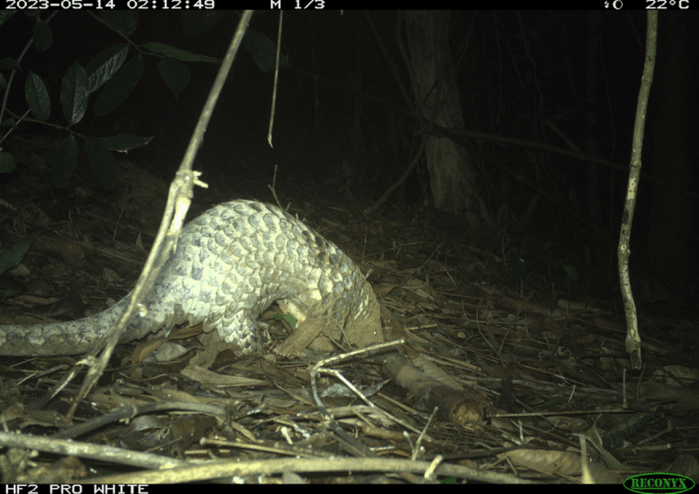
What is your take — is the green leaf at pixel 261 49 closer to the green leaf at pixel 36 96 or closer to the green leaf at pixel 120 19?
the green leaf at pixel 120 19

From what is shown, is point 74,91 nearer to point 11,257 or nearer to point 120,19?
point 120,19

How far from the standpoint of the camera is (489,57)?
237 inches

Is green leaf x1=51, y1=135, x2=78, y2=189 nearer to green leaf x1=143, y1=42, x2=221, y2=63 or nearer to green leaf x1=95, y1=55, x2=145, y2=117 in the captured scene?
green leaf x1=95, y1=55, x2=145, y2=117

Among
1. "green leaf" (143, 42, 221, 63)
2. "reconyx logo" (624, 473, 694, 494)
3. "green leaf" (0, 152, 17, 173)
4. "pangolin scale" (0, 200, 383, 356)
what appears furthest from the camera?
"green leaf" (0, 152, 17, 173)

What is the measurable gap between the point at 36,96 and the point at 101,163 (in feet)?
1.02

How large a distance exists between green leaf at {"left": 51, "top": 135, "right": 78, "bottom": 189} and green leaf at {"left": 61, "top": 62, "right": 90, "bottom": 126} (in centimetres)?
11

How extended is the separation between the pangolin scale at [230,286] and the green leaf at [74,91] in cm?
56

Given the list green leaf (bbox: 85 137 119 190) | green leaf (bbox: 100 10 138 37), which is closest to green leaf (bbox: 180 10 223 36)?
green leaf (bbox: 100 10 138 37)

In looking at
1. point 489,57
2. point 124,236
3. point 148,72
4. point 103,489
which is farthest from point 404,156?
point 103,489

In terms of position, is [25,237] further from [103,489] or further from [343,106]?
[343,106]

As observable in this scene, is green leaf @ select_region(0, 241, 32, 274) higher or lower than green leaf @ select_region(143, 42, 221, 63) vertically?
lower

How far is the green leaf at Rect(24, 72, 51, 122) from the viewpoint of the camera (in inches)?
67.5

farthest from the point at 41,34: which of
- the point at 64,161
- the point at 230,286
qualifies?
the point at 230,286

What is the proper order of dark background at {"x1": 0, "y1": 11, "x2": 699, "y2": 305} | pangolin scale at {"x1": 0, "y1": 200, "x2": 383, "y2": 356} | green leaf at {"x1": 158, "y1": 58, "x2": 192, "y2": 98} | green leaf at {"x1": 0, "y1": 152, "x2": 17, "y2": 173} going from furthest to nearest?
dark background at {"x1": 0, "y1": 11, "x2": 699, "y2": 305} → green leaf at {"x1": 0, "y1": 152, "x2": 17, "y2": 173} → pangolin scale at {"x1": 0, "y1": 200, "x2": 383, "y2": 356} → green leaf at {"x1": 158, "y1": 58, "x2": 192, "y2": 98}
